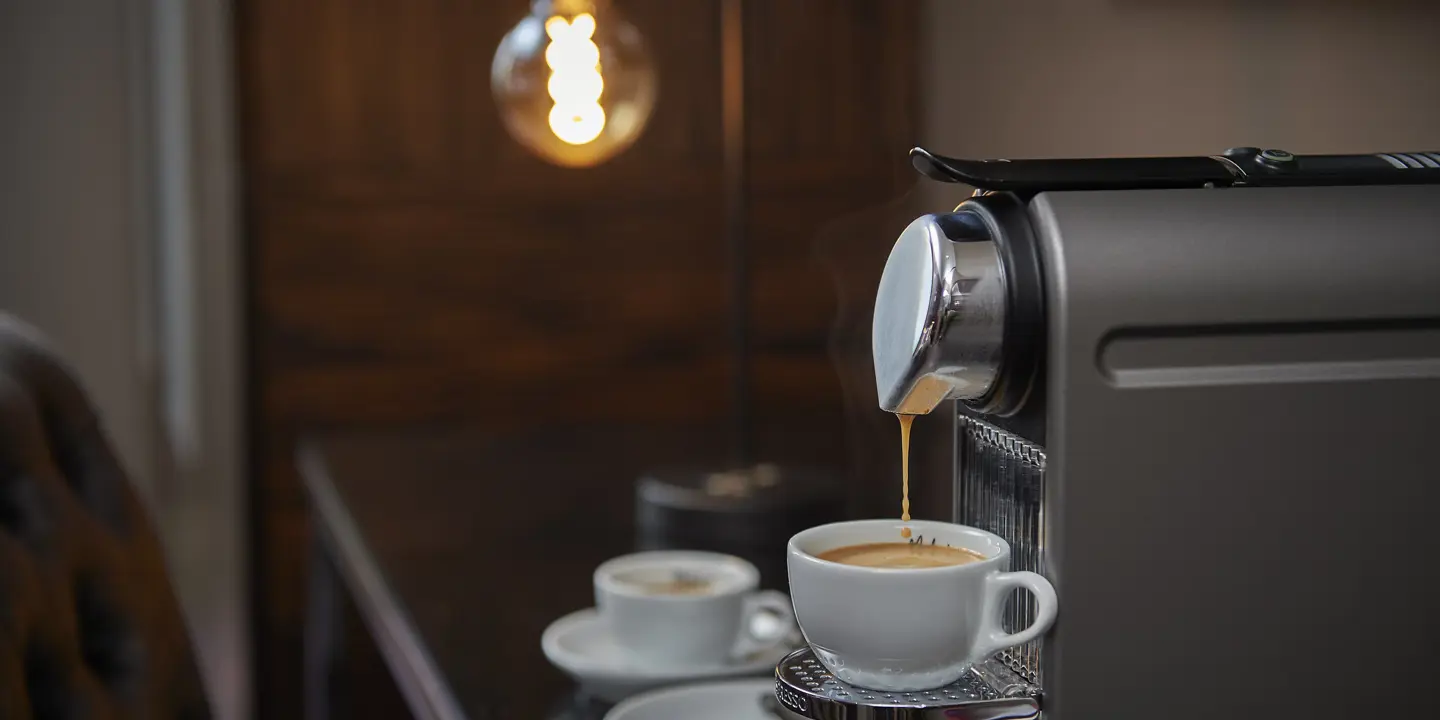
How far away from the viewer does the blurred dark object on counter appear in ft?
4.44

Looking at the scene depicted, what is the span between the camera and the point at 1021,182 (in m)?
0.52

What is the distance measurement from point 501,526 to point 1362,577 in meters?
1.02

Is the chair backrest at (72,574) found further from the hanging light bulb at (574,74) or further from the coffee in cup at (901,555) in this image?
the hanging light bulb at (574,74)

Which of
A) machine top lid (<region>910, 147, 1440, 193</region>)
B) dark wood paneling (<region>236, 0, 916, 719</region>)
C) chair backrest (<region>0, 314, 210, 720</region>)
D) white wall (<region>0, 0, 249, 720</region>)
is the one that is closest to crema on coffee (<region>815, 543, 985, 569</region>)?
machine top lid (<region>910, 147, 1440, 193</region>)

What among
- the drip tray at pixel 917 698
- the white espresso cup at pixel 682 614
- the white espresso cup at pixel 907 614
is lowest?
the white espresso cup at pixel 682 614

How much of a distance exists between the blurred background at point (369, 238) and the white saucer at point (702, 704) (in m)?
1.73

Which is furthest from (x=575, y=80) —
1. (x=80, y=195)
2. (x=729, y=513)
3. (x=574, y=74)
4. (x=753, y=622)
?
(x=80, y=195)

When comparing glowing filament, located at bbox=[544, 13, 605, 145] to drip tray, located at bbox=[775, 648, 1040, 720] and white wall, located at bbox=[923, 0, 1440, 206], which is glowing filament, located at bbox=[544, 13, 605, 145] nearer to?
white wall, located at bbox=[923, 0, 1440, 206]

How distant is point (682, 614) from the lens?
889 millimetres

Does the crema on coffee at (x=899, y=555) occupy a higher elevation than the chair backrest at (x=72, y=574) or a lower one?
higher

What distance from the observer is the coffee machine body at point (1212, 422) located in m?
0.51

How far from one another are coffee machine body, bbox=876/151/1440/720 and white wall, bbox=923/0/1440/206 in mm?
235

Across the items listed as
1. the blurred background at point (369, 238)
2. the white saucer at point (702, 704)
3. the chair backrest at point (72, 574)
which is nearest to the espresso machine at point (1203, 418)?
the white saucer at point (702, 704)

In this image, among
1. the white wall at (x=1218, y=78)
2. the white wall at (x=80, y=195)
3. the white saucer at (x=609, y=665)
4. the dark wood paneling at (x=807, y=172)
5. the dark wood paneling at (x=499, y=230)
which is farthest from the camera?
the dark wood paneling at (x=807, y=172)
